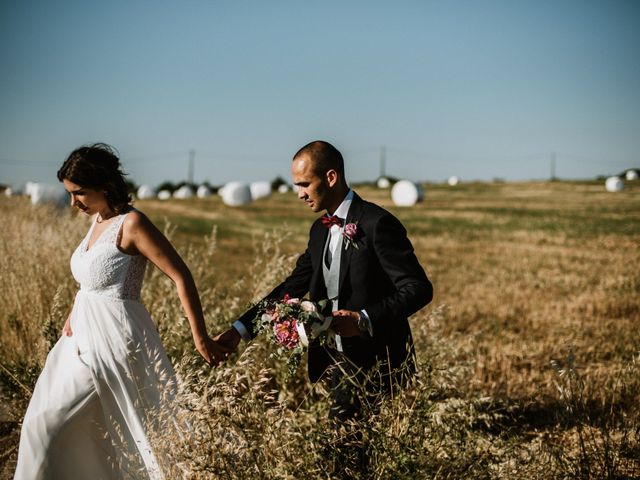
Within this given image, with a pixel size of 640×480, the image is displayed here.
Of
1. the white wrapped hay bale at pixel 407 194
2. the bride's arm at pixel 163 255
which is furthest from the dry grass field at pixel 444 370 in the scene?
the white wrapped hay bale at pixel 407 194

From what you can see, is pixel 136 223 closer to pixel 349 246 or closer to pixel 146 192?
pixel 349 246

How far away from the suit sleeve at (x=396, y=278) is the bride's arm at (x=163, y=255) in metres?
1.03

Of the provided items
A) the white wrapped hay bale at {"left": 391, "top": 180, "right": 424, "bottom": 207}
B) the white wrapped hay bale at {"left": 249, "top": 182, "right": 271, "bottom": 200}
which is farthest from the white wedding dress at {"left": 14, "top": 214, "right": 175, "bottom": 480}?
the white wrapped hay bale at {"left": 249, "top": 182, "right": 271, "bottom": 200}

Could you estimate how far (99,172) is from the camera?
354 centimetres

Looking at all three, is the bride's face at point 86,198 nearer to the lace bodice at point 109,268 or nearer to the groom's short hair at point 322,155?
the lace bodice at point 109,268

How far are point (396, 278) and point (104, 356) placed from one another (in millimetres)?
1729

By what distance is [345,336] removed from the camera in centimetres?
322

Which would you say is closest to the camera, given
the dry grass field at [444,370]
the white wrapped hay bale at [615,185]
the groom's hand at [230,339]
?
the dry grass field at [444,370]

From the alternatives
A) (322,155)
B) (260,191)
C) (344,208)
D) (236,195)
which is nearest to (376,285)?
(344,208)

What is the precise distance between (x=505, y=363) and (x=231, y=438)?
15.0 feet

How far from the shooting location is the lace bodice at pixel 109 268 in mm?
3453

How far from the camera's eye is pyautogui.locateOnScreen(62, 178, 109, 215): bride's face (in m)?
3.54

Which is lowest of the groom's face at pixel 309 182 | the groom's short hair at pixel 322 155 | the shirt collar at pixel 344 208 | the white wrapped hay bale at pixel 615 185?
the shirt collar at pixel 344 208

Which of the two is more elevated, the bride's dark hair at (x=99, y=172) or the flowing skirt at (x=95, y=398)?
the bride's dark hair at (x=99, y=172)
